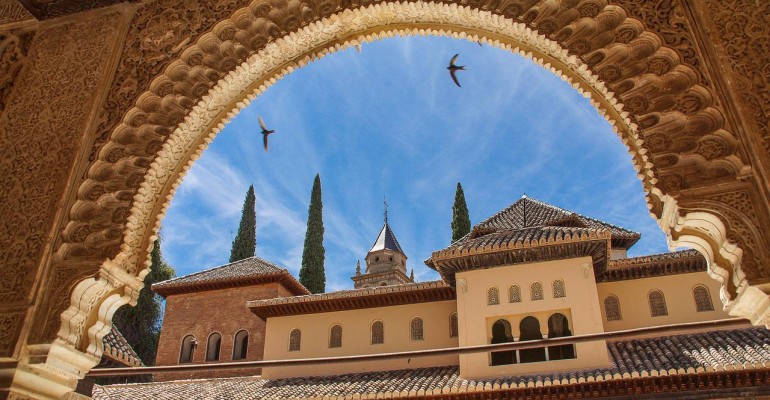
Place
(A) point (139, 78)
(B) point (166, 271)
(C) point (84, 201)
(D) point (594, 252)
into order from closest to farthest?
(C) point (84, 201) < (A) point (139, 78) < (D) point (594, 252) < (B) point (166, 271)

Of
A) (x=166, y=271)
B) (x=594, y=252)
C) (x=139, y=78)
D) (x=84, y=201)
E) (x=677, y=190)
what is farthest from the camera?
(x=166, y=271)

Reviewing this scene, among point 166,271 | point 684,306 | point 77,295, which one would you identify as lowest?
point 77,295

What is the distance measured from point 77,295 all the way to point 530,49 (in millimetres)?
2613

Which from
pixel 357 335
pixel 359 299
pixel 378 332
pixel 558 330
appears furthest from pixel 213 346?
pixel 558 330

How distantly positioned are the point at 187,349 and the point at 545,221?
1092cm

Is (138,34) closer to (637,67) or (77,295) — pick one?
(77,295)

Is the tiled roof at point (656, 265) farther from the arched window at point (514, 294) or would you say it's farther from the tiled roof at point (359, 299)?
the tiled roof at point (359, 299)

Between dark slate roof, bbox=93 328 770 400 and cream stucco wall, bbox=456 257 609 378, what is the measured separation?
0.98ft

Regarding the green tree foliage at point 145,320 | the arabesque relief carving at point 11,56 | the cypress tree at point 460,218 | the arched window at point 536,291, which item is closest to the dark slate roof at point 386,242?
the cypress tree at point 460,218

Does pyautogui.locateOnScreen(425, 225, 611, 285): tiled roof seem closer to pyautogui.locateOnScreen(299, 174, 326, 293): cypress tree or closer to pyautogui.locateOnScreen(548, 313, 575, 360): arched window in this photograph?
pyautogui.locateOnScreen(548, 313, 575, 360): arched window

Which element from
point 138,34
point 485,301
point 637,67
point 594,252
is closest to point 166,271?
point 485,301

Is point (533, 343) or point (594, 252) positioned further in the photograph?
point (594, 252)

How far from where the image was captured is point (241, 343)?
694 inches

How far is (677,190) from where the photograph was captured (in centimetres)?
239
